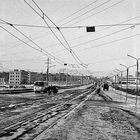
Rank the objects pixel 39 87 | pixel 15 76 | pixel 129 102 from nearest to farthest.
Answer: pixel 129 102
pixel 39 87
pixel 15 76

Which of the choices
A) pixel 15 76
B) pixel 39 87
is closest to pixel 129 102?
pixel 39 87

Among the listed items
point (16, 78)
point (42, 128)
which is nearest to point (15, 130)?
point (42, 128)

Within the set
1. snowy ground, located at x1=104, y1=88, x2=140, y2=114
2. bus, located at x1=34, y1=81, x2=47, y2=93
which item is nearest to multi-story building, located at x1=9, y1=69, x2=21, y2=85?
bus, located at x1=34, y1=81, x2=47, y2=93

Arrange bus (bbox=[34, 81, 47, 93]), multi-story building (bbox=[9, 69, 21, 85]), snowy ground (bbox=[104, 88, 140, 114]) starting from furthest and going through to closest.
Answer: multi-story building (bbox=[9, 69, 21, 85]) < bus (bbox=[34, 81, 47, 93]) < snowy ground (bbox=[104, 88, 140, 114])

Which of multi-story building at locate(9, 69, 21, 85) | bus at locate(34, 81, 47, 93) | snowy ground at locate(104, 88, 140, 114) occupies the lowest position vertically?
snowy ground at locate(104, 88, 140, 114)

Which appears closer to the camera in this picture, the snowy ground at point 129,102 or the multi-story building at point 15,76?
the snowy ground at point 129,102

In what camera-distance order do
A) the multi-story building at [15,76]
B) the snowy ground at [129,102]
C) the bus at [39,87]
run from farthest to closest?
the multi-story building at [15,76] → the bus at [39,87] → the snowy ground at [129,102]

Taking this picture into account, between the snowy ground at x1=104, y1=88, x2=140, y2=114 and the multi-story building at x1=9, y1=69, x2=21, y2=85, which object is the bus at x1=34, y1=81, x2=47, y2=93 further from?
the multi-story building at x1=9, y1=69, x2=21, y2=85

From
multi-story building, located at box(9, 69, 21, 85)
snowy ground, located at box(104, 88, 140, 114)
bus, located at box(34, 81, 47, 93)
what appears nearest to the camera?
snowy ground, located at box(104, 88, 140, 114)

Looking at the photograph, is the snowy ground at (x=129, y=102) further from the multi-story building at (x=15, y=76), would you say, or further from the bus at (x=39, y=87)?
the multi-story building at (x=15, y=76)

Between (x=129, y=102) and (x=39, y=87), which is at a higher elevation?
(x=39, y=87)

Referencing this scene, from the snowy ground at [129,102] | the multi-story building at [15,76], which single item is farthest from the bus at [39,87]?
the multi-story building at [15,76]

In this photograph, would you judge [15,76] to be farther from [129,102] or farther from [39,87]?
[129,102]

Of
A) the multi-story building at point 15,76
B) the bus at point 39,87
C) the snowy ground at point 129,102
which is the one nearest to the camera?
the snowy ground at point 129,102
